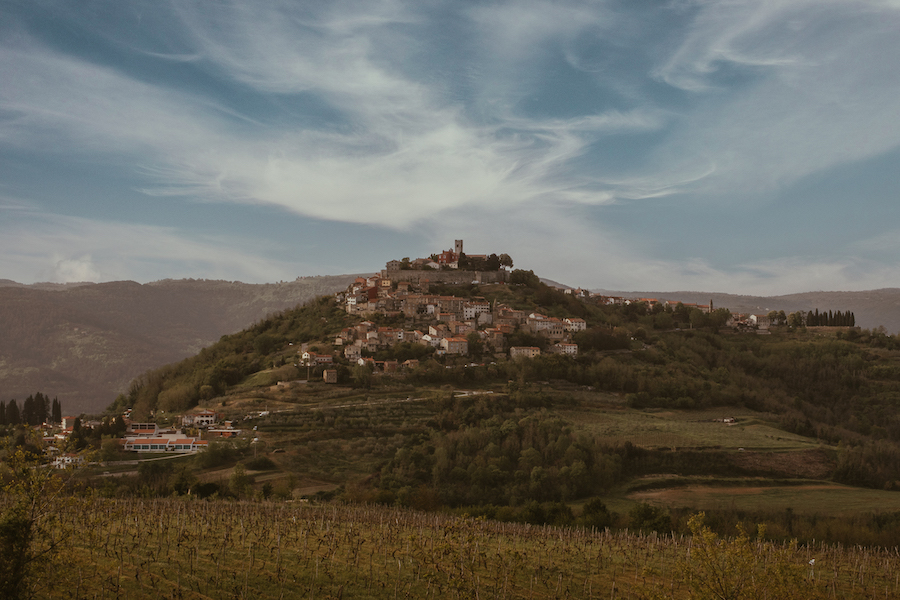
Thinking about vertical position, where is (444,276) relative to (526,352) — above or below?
above

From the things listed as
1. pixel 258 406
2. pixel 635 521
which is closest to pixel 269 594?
pixel 635 521

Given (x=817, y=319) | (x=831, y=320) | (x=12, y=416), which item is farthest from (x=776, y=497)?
(x=817, y=319)

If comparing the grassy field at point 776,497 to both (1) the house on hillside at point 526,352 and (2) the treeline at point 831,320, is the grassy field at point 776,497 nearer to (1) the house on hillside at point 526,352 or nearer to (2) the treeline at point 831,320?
(1) the house on hillside at point 526,352

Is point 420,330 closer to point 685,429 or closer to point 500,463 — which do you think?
point 500,463

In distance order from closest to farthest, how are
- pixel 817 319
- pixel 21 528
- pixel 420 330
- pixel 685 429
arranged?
pixel 21 528 → pixel 685 429 → pixel 420 330 → pixel 817 319

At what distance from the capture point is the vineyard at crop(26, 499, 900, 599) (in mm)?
12852

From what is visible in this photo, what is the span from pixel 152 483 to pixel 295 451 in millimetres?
11003

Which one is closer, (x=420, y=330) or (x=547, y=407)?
(x=547, y=407)

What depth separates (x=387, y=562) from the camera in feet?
61.7

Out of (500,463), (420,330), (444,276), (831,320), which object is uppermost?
(444,276)

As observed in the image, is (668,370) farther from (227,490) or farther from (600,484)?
(227,490)

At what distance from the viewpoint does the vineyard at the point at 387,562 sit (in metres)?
12.9

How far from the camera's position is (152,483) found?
43.2 metres

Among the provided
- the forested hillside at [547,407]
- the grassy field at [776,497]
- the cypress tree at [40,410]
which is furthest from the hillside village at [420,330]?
the grassy field at [776,497]
